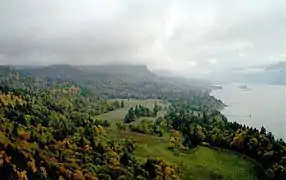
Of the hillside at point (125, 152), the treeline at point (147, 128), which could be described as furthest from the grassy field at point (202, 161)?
the treeline at point (147, 128)

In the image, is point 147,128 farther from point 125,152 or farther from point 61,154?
point 61,154

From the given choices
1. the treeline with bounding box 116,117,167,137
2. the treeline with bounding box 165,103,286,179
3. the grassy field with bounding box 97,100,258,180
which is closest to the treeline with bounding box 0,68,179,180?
the grassy field with bounding box 97,100,258,180

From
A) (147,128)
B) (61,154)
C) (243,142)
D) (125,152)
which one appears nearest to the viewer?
(61,154)

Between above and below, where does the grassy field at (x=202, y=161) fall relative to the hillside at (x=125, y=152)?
below

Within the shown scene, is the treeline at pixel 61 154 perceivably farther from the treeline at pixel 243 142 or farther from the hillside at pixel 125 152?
the treeline at pixel 243 142

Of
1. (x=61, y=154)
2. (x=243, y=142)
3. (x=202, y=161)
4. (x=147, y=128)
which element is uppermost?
(x=61, y=154)

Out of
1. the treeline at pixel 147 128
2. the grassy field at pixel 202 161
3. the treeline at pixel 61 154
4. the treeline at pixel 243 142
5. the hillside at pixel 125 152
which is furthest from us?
the treeline at pixel 147 128

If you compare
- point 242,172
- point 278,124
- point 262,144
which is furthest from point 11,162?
point 278,124

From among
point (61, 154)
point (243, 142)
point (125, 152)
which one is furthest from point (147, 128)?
point (61, 154)

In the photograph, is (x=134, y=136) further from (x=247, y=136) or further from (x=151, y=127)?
(x=247, y=136)

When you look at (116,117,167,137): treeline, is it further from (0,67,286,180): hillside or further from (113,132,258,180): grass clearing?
(113,132,258,180): grass clearing

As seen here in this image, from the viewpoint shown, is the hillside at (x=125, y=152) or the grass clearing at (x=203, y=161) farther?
the grass clearing at (x=203, y=161)
